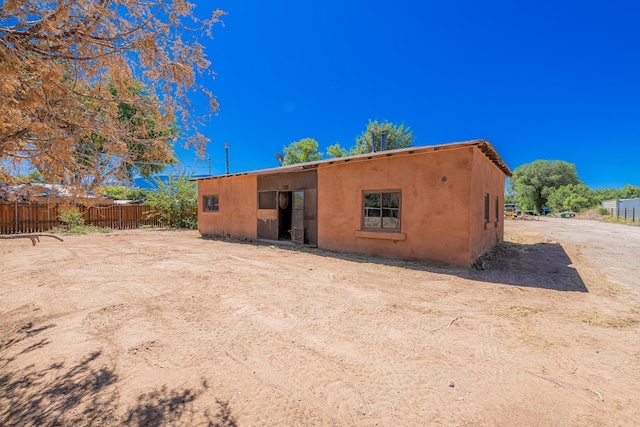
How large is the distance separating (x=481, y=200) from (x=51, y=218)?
20.7 m

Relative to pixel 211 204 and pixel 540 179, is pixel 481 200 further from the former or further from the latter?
pixel 540 179

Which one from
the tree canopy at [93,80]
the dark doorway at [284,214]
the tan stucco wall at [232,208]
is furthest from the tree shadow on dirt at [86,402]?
the tan stucco wall at [232,208]

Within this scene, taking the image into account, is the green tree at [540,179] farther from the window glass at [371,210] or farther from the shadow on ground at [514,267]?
the window glass at [371,210]

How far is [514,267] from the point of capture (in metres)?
7.40

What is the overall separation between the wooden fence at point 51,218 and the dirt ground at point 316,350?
10368mm

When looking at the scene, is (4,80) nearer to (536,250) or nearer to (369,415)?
(369,415)

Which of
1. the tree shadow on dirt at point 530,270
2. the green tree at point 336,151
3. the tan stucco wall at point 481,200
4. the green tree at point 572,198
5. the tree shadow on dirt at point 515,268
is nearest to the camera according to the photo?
the tree shadow on dirt at point 530,270

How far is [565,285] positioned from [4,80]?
7.84 m

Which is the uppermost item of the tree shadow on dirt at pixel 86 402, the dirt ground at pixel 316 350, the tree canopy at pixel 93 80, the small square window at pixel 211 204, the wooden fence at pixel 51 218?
the tree canopy at pixel 93 80

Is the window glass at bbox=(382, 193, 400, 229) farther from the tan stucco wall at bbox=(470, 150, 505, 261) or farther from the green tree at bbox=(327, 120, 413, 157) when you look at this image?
the green tree at bbox=(327, 120, 413, 157)

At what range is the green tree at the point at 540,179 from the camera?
164ft

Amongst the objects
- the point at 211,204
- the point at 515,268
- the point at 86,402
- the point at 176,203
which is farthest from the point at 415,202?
the point at 176,203

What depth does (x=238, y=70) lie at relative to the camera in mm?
4914

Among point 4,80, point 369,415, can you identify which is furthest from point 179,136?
point 369,415
